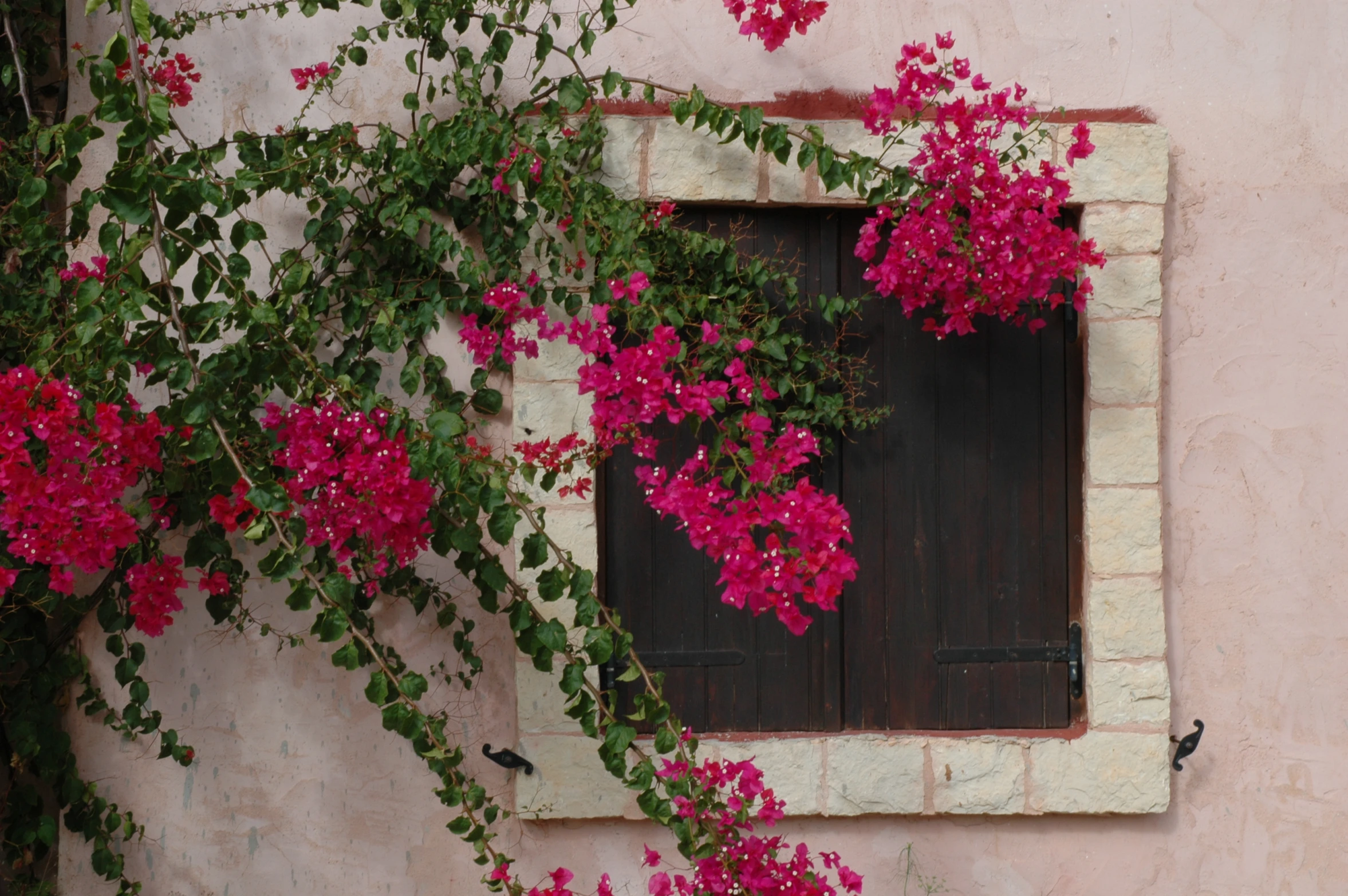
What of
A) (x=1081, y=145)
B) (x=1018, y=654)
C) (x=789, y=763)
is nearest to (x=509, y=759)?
(x=789, y=763)

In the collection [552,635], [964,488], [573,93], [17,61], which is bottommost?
[552,635]

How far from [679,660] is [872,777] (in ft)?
1.77

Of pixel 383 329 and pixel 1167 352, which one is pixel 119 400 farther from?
pixel 1167 352

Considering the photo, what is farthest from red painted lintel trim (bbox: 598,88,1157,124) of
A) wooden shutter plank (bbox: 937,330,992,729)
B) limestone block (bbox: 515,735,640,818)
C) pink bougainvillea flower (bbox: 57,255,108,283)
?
limestone block (bbox: 515,735,640,818)

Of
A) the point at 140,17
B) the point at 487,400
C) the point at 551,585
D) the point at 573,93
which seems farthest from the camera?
the point at 487,400

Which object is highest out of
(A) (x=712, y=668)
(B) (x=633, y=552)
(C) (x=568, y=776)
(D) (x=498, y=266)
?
(D) (x=498, y=266)

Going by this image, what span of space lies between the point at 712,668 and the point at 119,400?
146cm

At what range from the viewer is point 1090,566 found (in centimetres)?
267

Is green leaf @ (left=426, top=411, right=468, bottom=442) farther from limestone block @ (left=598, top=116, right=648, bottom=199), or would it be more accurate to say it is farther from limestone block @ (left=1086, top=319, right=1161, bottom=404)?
limestone block @ (left=1086, top=319, right=1161, bottom=404)

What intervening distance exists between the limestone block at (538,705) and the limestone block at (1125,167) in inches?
67.5

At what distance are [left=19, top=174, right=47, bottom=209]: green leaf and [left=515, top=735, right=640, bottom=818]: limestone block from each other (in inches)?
60.0

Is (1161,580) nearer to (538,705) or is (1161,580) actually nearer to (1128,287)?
(1128,287)

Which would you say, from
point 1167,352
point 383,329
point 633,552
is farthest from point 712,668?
point 1167,352

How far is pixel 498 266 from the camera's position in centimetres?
252
